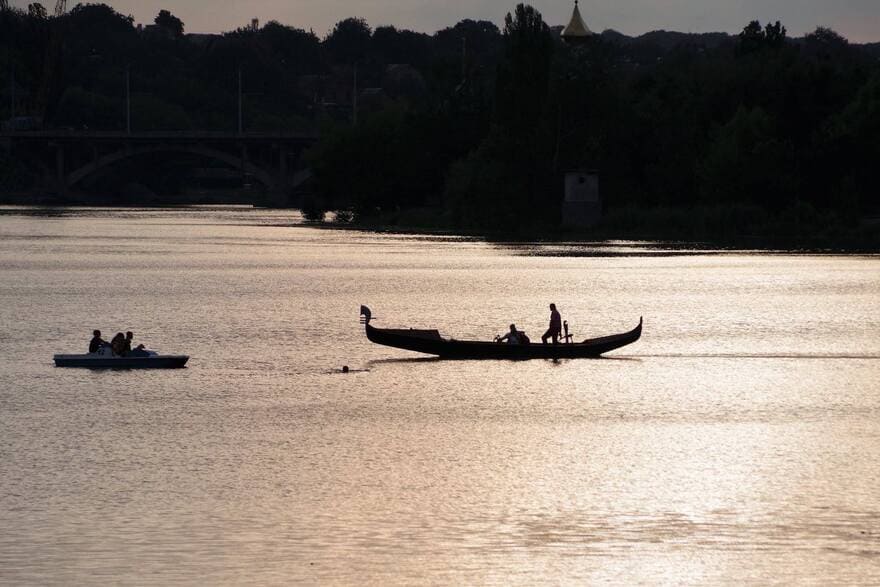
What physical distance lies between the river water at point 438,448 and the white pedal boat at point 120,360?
2.17 feet

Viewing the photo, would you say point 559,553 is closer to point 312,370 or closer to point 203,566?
point 203,566

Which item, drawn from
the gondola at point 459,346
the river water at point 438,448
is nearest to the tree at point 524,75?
the river water at point 438,448

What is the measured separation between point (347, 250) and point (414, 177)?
18562 millimetres

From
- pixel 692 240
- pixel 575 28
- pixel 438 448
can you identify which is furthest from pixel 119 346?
pixel 575 28

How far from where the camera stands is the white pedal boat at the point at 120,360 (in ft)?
178

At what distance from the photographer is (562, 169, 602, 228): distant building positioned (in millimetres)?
129500

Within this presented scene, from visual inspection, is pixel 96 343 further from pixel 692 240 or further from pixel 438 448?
pixel 692 240

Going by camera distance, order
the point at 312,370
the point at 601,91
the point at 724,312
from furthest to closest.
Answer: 1. the point at 601,91
2. the point at 724,312
3. the point at 312,370

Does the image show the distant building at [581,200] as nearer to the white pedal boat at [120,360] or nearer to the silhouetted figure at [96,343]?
the white pedal boat at [120,360]

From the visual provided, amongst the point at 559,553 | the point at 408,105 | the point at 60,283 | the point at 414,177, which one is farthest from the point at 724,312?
the point at 408,105

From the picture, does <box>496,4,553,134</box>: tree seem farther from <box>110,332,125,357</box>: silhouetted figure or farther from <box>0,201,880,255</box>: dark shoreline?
<box>110,332,125,357</box>: silhouetted figure

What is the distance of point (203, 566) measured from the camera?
29062 millimetres

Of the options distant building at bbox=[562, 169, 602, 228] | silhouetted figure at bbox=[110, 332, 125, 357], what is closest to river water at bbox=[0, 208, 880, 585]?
silhouetted figure at bbox=[110, 332, 125, 357]

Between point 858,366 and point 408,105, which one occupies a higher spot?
point 408,105
